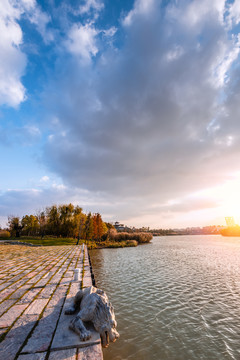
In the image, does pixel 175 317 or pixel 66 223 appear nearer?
pixel 175 317

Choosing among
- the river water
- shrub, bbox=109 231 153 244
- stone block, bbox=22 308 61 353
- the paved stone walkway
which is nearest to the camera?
the paved stone walkway

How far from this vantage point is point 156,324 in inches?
246

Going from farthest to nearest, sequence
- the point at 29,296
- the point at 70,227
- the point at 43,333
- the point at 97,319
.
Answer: the point at 70,227 → the point at 29,296 → the point at 97,319 → the point at 43,333

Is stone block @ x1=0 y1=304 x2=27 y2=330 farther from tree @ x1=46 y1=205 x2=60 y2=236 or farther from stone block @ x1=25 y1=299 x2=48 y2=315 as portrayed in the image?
tree @ x1=46 y1=205 x2=60 y2=236

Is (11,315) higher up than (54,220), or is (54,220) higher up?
(54,220)

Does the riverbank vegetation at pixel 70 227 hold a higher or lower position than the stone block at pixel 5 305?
higher

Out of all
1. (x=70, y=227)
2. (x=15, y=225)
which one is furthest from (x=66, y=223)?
(x=15, y=225)

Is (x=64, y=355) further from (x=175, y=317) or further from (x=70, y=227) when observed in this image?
(x=70, y=227)

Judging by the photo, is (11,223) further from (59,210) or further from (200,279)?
(200,279)

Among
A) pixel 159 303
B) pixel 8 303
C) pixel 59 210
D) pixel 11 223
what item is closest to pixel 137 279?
pixel 159 303

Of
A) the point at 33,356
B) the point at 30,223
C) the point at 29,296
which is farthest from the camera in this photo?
the point at 30,223

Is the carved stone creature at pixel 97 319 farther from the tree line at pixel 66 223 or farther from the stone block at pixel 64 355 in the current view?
the tree line at pixel 66 223

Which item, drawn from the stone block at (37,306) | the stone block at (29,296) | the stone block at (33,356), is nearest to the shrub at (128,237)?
the stone block at (29,296)

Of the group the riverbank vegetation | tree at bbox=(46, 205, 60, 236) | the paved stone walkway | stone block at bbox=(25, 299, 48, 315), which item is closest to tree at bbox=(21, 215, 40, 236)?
the riverbank vegetation
